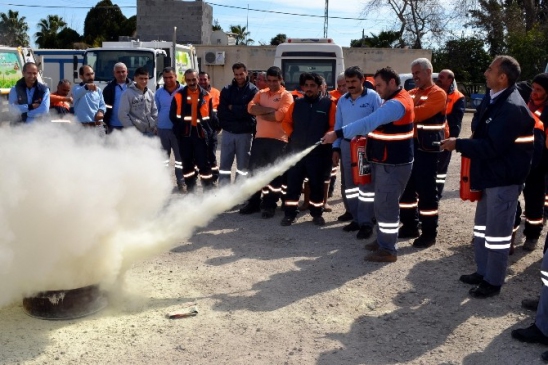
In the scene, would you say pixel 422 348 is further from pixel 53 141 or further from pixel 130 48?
pixel 130 48

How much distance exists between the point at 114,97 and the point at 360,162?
4.31m

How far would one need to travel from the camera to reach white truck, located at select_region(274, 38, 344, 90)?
47.8 ft

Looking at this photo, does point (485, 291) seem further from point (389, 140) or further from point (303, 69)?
point (303, 69)

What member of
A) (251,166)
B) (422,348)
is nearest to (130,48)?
(251,166)

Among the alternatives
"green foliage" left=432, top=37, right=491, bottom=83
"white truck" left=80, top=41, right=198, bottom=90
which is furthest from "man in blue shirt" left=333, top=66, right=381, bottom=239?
"green foliage" left=432, top=37, right=491, bottom=83

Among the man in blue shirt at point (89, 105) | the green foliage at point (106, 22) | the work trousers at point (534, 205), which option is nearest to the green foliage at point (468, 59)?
the green foliage at point (106, 22)

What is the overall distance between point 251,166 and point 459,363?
475 cm

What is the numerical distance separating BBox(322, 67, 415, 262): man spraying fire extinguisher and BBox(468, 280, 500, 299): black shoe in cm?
119

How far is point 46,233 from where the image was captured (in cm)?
454

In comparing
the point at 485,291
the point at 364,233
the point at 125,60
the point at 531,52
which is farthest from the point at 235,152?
the point at 531,52

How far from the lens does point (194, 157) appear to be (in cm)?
927

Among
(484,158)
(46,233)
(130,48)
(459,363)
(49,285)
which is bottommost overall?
(459,363)

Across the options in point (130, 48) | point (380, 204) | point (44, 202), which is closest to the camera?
point (44, 202)

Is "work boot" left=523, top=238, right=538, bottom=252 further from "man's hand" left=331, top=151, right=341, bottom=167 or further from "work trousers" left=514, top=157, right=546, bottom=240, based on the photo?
"man's hand" left=331, top=151, right=341, bottom=167
